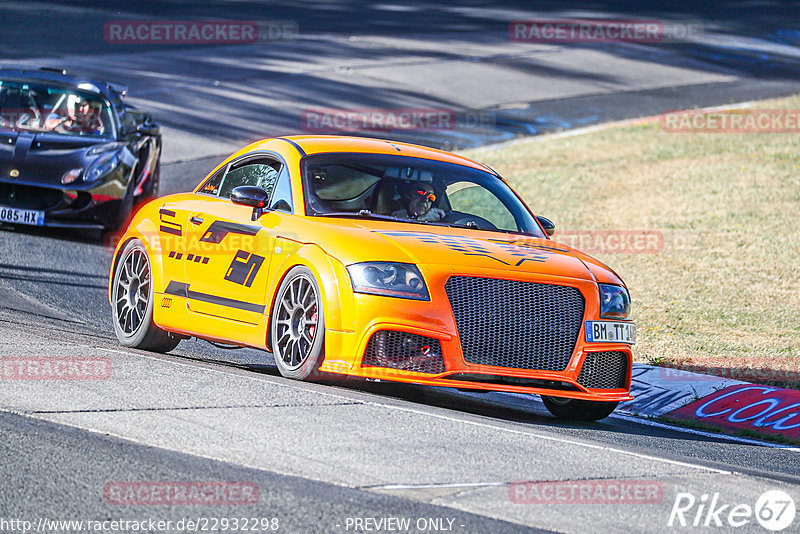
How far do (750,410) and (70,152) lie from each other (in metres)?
7.87

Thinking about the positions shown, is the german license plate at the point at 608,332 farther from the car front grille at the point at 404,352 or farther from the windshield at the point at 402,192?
the windshield at the point at 402,192

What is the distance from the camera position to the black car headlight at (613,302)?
26.1 ft

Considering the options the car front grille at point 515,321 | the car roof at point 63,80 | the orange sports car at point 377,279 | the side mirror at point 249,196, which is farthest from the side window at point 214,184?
the car roof at point 63,80

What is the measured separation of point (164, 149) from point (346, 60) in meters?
9.17

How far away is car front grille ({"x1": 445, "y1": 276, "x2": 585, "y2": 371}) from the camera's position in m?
7.54

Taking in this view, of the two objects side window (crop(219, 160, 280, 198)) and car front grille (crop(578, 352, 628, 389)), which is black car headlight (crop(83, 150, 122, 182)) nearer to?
side window (crop(219, 160, 280, 198))

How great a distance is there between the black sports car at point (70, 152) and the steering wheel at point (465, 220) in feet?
19.9

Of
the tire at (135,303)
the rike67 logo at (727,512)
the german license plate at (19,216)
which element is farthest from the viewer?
the german license plate at (19,216)

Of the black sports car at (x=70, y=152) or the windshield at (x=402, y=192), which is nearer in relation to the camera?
the windshield at (x=402, y=192)

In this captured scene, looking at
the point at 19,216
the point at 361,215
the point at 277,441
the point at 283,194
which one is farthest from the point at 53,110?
the point at 277,441

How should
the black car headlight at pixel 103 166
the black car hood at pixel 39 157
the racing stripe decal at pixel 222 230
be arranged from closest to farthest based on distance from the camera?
1. the racing stripe decal at pixel 222 230
2. the black car hood at pixel 39 157
3. the black car headlight at pixel 103 166

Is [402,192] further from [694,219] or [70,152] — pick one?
[694,219]

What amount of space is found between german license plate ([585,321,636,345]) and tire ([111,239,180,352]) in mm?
3128

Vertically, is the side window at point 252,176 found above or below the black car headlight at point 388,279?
above
